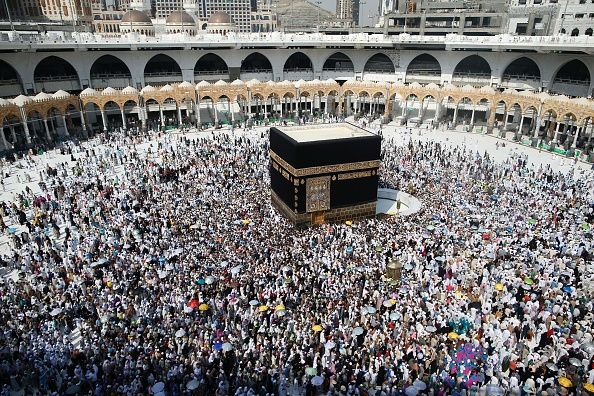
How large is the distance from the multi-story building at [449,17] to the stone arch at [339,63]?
1737cm

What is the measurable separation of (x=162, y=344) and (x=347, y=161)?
1167 centimetres

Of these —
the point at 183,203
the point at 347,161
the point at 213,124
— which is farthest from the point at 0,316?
the point at 213,124

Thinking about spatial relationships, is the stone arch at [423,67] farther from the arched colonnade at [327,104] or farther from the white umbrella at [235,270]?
the white umbrella at [235,270]

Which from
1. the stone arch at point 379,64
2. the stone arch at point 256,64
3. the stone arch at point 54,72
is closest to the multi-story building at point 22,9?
the stone arch at point 54,72

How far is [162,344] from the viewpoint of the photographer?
11914mm

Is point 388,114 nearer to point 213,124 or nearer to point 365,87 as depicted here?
point 365,87

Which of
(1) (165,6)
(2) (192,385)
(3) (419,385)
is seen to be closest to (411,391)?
(3) (419,385)

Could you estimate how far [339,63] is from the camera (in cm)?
4594

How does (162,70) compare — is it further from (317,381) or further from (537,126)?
(317,381)

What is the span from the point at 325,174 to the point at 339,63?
29.5m

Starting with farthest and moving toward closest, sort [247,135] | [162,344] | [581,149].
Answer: [247,135]
[581,149]
[162,344]

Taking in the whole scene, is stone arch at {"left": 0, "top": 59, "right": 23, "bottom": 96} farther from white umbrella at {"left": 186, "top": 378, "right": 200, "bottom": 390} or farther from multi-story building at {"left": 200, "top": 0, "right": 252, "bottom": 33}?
multi-story building at {"left": 200, "top": 0, "right": 252, "bottom": 33}

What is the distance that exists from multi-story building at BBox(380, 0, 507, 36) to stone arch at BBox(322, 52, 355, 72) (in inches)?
684

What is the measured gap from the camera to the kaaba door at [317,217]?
2027 centimetres
